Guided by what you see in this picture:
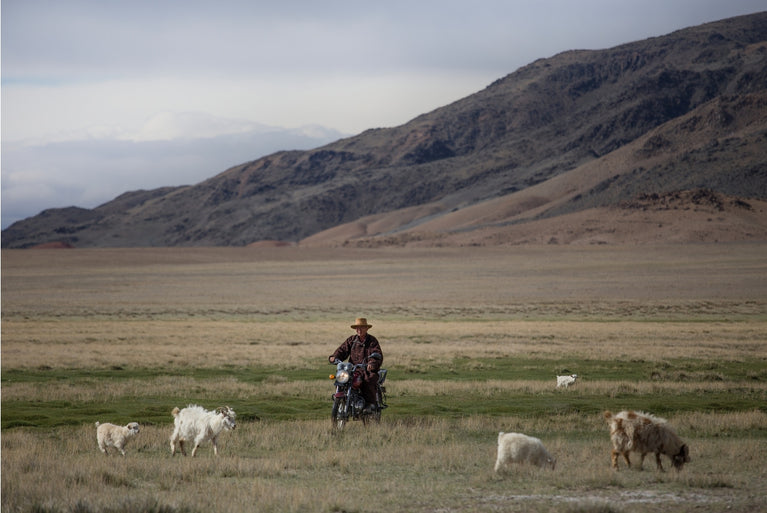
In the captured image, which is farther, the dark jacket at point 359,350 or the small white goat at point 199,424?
the dark jacket at point 359,350

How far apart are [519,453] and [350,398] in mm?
4758

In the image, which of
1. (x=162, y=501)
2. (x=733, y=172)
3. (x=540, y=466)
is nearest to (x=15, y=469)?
(x=162, y=501)

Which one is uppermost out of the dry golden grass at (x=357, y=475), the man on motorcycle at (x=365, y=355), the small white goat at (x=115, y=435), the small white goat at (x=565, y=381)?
the man on motorcycle at (x=365, y=355)

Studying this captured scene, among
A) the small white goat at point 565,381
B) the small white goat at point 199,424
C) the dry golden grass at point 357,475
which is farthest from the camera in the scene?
the small white goat at point 565,381

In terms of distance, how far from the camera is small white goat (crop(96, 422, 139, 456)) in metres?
13.7

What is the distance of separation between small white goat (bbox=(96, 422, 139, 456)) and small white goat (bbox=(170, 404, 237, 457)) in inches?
28.5

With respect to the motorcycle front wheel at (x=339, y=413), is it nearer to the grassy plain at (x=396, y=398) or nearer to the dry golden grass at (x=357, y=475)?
the dry golden grass at (x=357, y=475)

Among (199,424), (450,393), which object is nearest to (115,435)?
(199,424)

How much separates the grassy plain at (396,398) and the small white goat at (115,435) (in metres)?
0.48

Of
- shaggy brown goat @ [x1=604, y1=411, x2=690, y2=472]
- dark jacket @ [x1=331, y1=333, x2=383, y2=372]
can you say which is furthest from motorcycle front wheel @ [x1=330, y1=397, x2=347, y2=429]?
shaggy brown goat @ [x1=604, y1=411, x2=690, y2=472]

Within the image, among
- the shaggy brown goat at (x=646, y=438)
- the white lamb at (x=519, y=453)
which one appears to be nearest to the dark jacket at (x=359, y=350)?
the white lamb at (x=519, y=453)

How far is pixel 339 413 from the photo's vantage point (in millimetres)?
15961

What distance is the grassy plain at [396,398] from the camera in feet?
34.5

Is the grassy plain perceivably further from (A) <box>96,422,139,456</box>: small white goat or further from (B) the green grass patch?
(A) <box>96,422,139,456</box>: small white goat
